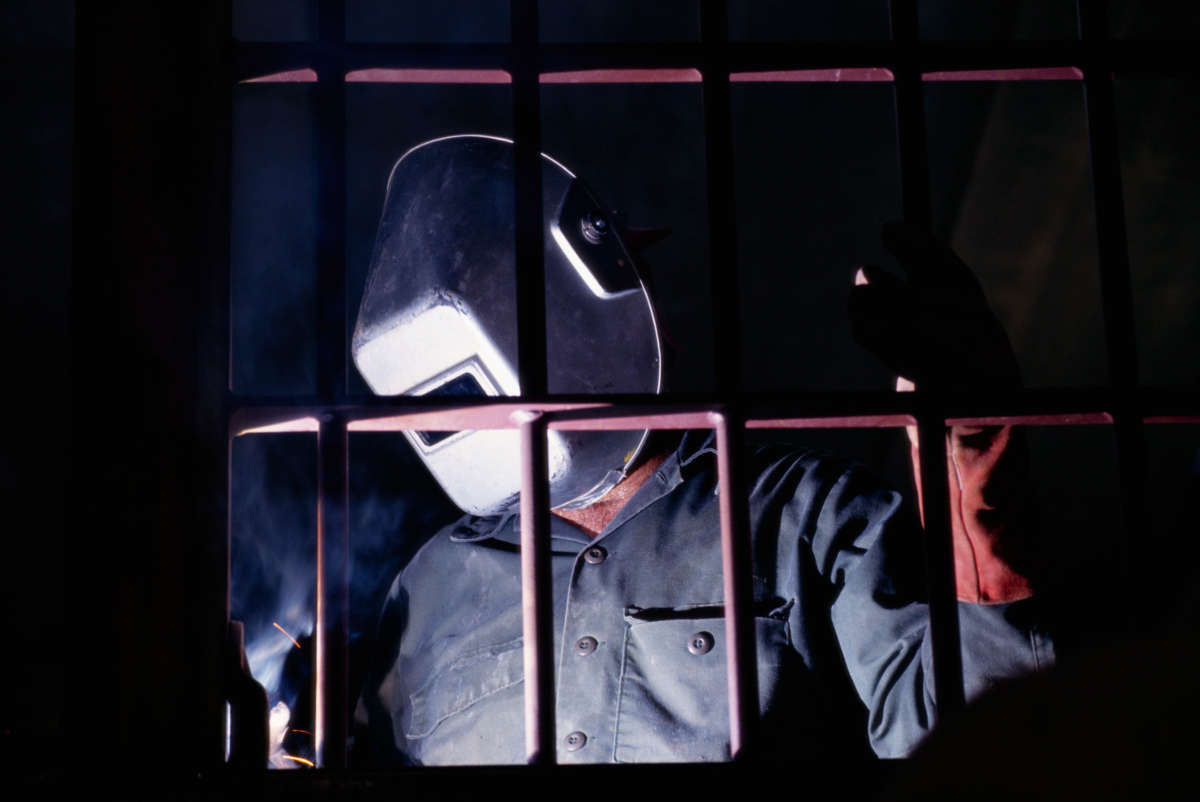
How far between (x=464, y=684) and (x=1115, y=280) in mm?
1422

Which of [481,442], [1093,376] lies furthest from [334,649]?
[1093,376]

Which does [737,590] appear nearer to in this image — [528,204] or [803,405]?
[803,405]

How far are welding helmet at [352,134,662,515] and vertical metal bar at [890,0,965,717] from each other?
34.7 inches

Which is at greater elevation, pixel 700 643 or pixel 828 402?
pixel 828 402

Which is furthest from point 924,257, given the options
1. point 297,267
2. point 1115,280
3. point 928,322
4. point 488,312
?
point 297,267

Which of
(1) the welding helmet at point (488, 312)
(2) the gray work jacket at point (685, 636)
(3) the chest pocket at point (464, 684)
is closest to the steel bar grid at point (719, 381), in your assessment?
(2) the gray work jacket at point (685, 636)

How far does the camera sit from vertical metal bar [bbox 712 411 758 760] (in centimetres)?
90

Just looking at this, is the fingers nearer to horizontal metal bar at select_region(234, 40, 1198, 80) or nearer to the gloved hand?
the gloved hand

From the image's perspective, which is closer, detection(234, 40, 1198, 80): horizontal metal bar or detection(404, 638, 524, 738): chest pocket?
detection(234, 40, 1198, 80): horizontal metal bar

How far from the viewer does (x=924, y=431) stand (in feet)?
3.20

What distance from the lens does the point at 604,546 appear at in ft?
6.91

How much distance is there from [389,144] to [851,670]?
1.98 m

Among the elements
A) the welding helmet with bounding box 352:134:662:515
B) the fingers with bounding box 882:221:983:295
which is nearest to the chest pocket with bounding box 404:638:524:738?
the welding helmet with bounding box 352:134:662:515

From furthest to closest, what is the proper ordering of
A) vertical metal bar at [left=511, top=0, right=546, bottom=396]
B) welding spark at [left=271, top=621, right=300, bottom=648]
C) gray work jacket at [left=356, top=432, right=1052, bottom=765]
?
welding spark at [left=271, top=621, right=300, bottom=648]
gray work jacket at [left=356, top=432, right=1052, bottom=765]
vertical metal bar at [left=511, top=0, right=546, bottom=396]
